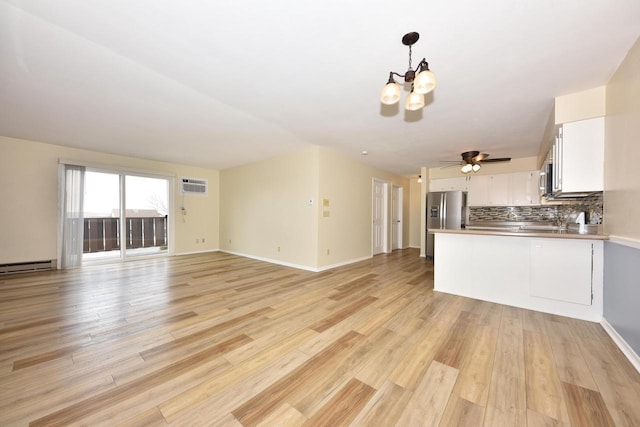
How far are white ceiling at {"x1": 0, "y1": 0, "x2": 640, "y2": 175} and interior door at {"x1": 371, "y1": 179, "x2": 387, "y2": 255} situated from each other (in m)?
3.00

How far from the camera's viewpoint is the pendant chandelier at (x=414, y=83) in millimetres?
1614

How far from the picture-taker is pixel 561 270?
2.72m

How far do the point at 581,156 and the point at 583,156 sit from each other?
16mm

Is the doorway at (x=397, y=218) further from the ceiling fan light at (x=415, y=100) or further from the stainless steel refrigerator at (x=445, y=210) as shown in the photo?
the ceiling fan light at (x=415, y=100)

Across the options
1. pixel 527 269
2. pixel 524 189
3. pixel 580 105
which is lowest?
pixel 527 269

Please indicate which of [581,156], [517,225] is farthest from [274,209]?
[517,225]

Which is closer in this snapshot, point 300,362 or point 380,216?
point 300,362

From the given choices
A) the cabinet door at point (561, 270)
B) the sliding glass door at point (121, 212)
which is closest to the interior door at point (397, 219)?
the cabinet door at point (561, 270)

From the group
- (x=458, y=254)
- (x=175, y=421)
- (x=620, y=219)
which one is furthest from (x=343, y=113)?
(x=175, y=421)

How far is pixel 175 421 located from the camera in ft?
4.24

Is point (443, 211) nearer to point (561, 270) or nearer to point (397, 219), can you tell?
point (397, 219)

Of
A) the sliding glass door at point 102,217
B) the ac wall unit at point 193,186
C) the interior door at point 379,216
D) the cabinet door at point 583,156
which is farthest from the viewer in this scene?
the interior door at point 379,216

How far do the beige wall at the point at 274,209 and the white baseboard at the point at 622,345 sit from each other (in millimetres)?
3863

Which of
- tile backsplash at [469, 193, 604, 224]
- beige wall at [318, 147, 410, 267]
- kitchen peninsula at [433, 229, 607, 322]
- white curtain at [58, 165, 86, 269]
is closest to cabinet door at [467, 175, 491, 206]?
tile backsplash at [469, 193, 604, 224]
